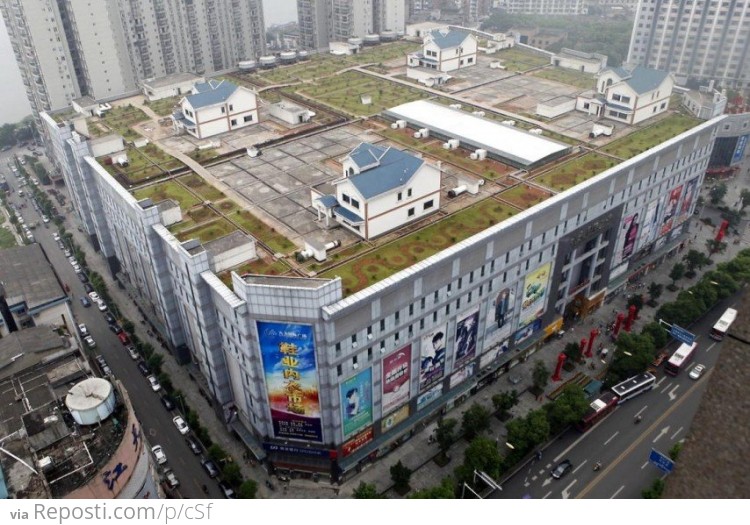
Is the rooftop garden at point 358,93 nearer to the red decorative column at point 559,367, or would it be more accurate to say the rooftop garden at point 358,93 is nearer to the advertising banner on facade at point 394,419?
the red decorative column at point 559,367

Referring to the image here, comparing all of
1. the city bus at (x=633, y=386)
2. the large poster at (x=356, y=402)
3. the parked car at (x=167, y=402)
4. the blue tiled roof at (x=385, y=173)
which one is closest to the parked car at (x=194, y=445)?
the parked car at (x=167, y=402)

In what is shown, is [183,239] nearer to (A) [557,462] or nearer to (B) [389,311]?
(B) [389,311]

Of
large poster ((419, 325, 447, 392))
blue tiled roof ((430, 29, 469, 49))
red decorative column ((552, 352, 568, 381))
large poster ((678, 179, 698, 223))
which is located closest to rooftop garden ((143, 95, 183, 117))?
blue tiled roof ((430, 29, 469, 49))

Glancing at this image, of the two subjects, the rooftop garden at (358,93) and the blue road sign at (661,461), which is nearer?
the blue road sign at (661,461)

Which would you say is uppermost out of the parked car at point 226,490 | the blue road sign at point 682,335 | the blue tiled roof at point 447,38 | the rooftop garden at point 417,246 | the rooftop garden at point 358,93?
the blue tiled roof at point 447,38

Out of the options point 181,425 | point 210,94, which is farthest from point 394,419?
point 210,94

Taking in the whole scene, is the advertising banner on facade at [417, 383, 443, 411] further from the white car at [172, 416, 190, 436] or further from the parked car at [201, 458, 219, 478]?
the white car at [172, 416, 190, 436]

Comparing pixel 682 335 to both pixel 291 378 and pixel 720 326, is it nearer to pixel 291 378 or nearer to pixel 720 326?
pixel 720 326

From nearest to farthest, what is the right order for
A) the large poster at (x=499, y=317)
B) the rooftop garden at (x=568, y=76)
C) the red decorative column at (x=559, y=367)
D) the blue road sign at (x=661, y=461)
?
the blue road sign at (x=661, y=461)
the large poster at (x=499, y=317)
the red decorative column at (x=559, y=367)
the rooftop garden at (x=568, y=76)
